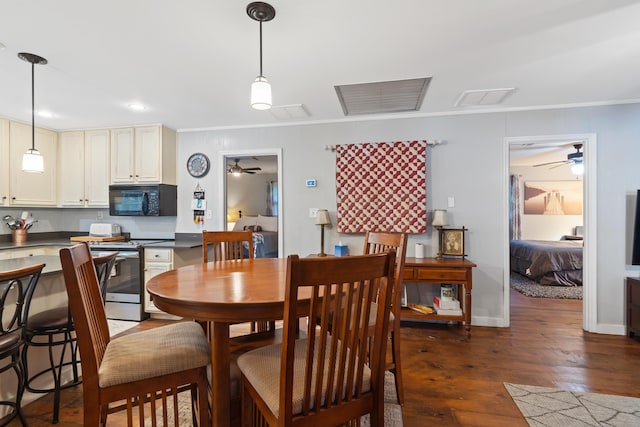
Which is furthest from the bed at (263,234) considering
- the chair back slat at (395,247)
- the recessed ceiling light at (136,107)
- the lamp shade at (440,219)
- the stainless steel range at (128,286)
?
the chair back slat at (395,247)

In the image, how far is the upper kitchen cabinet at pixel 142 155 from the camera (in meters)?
3.67

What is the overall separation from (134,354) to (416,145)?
3006mm

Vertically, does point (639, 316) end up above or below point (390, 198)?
below

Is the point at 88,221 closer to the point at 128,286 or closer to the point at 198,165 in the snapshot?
the point at 128,286

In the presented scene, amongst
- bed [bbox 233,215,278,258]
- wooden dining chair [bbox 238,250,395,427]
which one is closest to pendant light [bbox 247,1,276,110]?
wooden dining chair [bbox 238,250,395,427]

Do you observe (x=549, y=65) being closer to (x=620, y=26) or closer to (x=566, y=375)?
(x=620, y=26)

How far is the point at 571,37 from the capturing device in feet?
6.18

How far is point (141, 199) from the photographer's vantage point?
12.0 ft

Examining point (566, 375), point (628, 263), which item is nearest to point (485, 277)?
point (566, 375)

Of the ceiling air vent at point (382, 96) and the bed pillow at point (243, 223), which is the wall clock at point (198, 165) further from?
the bed pillow at point (243, 223)

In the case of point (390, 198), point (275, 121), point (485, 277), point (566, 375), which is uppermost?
point (275, 121)

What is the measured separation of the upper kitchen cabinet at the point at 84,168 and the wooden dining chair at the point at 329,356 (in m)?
3.71

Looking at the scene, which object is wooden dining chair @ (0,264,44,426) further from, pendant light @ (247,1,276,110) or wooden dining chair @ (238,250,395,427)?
pendant light @ (247,1,276,110)

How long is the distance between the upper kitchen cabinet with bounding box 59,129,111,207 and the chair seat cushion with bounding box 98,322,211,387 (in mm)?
3205
